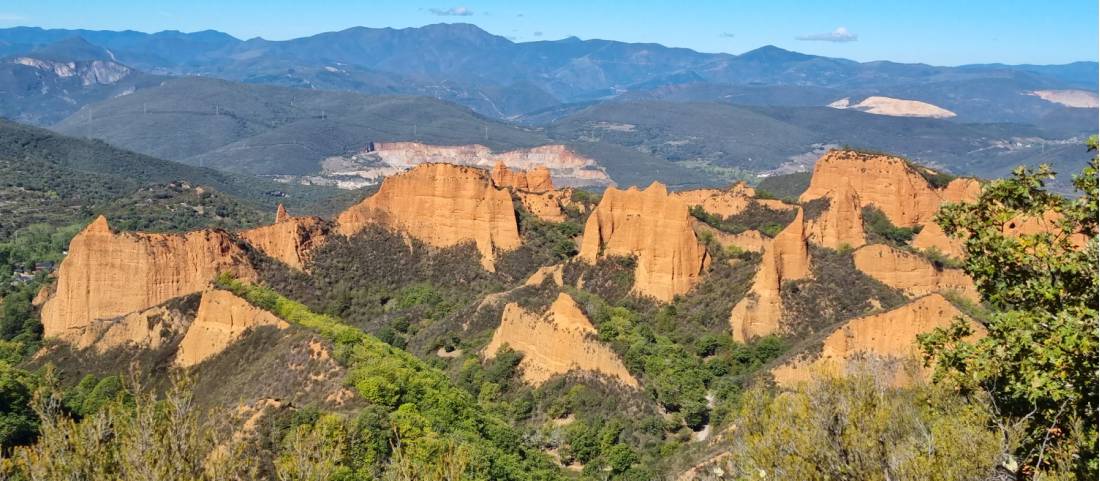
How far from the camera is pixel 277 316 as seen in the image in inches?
1800

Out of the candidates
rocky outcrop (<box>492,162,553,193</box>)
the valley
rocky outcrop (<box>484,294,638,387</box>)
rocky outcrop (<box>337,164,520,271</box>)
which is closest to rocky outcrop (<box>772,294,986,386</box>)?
the valley

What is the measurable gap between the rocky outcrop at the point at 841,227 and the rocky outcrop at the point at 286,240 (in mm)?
31158

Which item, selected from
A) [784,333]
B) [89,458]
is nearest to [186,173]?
[784,333]

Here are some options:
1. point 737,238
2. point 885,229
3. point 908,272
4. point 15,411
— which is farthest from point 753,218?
point 15,411

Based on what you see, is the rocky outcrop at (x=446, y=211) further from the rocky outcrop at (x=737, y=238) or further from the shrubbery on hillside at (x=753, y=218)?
the shrubbery on hillside at (x=753, y=218)

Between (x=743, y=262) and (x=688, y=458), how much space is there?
79.5 ft

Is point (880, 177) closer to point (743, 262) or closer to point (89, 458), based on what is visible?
point (743, 262)

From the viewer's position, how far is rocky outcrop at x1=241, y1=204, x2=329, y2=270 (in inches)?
2463

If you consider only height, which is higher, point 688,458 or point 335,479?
point 335,479

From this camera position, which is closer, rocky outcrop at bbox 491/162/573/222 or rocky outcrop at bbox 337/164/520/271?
rocky outcrop at bbox 337/164/520/271

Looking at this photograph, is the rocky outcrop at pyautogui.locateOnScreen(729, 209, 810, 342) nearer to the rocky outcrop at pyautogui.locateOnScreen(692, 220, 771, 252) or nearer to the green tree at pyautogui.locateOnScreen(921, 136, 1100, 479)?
the rocky outcrop at pyautogui.locateOnScreen(692, 220, 771, 252)

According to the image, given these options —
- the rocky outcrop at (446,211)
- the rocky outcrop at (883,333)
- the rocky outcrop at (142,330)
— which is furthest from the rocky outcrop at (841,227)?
the rocky outcrop at (142,330)

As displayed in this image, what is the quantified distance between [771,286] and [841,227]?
A: 31.6ft

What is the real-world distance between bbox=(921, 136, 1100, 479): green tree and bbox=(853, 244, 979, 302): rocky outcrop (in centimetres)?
3902
